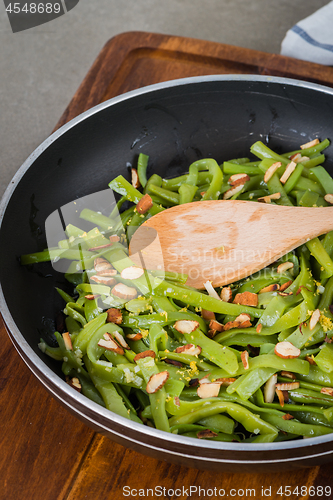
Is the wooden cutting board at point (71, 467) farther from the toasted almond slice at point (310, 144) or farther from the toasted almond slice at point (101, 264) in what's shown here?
the toasted almond slice at point (310, 144)

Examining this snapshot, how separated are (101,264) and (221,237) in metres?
0.50

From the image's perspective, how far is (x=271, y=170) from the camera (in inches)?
74.2

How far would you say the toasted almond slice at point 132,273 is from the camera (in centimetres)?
164

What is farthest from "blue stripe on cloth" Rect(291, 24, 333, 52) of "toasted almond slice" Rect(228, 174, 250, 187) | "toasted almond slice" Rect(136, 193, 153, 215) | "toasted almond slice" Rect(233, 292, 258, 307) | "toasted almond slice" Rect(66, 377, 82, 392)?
"toasted almond slice" Rect(66, 377, 82, 392)

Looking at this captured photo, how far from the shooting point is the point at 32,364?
3.95 ft

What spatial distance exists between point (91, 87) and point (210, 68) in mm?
628

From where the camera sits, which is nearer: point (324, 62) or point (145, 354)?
point (145, 354)

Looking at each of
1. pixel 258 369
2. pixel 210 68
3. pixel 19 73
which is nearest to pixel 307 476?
pixel 258 369

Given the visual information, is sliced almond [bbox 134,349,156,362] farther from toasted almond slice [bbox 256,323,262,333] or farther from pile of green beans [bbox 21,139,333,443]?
toasted almond slice [bbox 256,323,262,333]

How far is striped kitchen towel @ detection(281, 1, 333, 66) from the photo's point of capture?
237cm

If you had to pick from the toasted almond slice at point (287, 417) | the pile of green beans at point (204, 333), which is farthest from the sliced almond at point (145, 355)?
the toasted almond slice at point (287, 417)

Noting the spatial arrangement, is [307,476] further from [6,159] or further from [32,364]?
[6,159]

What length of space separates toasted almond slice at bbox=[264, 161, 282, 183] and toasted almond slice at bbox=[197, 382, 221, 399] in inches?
37.5

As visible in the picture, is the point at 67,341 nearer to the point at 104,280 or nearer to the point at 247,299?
the point at 104,280
